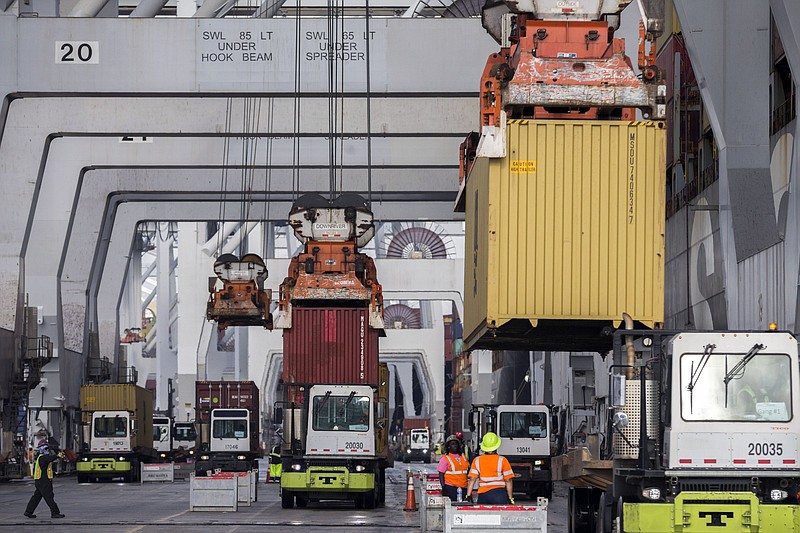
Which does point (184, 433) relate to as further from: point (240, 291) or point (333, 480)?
point (333, 480)

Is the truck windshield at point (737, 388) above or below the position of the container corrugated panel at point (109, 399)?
above

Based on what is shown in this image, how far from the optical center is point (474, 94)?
2775cm

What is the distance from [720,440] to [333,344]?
1851 cm

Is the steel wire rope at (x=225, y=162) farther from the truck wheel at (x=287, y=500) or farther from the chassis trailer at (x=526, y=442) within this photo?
the truck wheel at (x=287, y=500)

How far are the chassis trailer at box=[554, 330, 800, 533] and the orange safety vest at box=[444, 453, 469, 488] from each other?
372 centimetres

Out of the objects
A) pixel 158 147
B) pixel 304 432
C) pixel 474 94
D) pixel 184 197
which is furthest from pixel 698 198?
pixel 184 197

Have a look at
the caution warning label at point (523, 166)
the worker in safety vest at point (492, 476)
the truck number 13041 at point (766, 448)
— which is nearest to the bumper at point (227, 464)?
the caution warning label at point (523, 166)

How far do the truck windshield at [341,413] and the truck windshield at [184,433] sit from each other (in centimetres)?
3430

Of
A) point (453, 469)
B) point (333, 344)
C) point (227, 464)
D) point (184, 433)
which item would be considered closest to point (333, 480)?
point (333, 344)

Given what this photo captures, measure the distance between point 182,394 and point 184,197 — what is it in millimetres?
24234

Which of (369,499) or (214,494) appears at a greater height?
(214,494)

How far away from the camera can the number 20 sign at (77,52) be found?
27500mm

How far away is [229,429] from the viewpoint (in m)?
41.5

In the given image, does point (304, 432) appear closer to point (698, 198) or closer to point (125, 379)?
point (698, 198)
